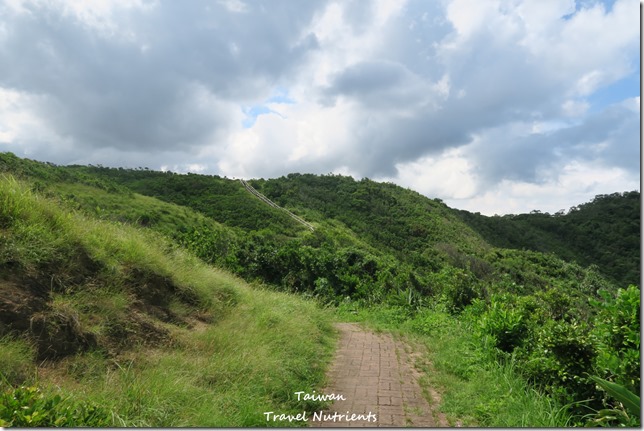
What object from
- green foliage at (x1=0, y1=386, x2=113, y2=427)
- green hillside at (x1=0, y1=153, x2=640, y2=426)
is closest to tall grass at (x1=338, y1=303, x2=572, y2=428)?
A: green hillside at (x1=0, y1=153, x2=640, y2=426)

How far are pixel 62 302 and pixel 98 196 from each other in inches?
1162

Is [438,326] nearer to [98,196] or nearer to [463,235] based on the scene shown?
[98,196]

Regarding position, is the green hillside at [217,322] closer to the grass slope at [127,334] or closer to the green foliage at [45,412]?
the grass slope at [127,334]

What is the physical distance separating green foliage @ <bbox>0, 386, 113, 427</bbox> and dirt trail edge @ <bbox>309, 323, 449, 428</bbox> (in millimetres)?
1830

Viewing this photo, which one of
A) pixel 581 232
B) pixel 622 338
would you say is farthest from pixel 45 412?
pixel 581 232

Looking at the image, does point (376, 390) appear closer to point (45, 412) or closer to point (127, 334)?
point (127, 334)

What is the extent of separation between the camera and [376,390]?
4516mm

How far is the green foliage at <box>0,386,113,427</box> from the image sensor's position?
2.48 m

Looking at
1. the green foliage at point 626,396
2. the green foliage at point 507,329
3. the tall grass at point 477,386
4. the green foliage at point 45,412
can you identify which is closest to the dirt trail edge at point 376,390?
the tall grass at point 477,386

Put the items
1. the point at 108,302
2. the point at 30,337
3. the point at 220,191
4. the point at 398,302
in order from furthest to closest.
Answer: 1. the point at 220,191
2. the point at 398,302
3. the point at 108,302
4. the point at 30,337

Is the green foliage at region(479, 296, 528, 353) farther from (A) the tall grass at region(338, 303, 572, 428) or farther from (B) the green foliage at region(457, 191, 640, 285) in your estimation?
(B) the green foliage at region(457, 191, 640, 285)

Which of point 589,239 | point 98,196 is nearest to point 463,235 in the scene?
point 589,239

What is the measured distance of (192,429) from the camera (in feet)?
9.99

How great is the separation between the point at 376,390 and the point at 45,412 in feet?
10.3
